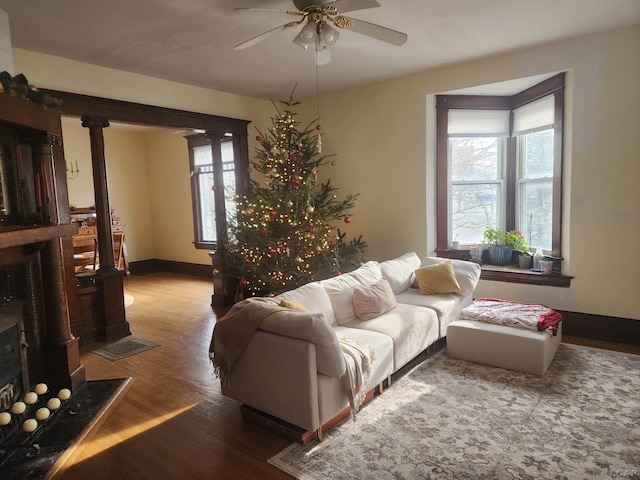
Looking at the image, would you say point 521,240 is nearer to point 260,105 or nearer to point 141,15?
point 260,105

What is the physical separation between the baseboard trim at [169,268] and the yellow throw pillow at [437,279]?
180 inches

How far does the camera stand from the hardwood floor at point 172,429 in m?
2.41

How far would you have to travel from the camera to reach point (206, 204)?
25.9 feet

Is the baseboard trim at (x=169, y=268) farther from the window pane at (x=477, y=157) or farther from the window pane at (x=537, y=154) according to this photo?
the window pane at (x=537, y=154)

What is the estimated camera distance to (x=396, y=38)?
2973 millimetres

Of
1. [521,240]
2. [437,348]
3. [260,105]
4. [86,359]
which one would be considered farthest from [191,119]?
[521,240]

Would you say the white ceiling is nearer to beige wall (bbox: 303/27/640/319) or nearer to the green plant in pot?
beige wall (bbox: 303/27/640/319)

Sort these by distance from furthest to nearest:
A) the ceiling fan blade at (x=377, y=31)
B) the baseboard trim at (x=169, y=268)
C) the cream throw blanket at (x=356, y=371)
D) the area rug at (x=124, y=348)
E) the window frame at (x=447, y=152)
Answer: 1. the baseboard trim at (x=169, y=268)
2. the window frame at (x=447, y=152)
3. the area rug at (x=124, y=348)
4. the ceiling fan blade at (x=377, y=31)
5. the cream throw blanket at (x=356, y=371)

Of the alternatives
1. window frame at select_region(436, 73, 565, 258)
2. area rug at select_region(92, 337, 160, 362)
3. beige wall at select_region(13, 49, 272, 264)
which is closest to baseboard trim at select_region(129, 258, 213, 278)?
beige wall at select_region(13, 49, 272, 264)

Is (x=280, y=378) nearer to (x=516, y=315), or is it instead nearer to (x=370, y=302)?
(x=370, y=302)

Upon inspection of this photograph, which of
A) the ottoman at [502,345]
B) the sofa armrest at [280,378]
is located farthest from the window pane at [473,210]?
the sofa armrest at [280,378]

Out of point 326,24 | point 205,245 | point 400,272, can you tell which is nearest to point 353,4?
point 326,24

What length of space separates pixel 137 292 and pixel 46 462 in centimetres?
464

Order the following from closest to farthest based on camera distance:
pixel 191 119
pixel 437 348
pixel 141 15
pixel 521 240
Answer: pixel 141 15, pixel 437 348, pixel 521 240, pixel 191 119
